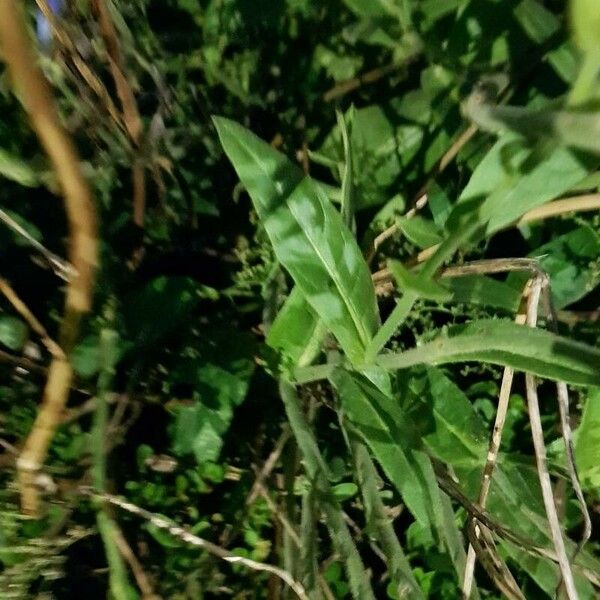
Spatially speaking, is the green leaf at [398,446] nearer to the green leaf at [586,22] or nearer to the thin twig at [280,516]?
the thin twig at [280,516]

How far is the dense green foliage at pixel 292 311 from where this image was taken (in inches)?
20.6

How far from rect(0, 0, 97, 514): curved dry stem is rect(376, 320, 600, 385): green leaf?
0.74ft

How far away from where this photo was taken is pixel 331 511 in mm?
542


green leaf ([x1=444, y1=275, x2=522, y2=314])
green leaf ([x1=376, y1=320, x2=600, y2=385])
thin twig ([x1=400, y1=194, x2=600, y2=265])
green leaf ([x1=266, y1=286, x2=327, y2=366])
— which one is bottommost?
green leaf ([x1=376, y1=320, x2=600, y2=385])

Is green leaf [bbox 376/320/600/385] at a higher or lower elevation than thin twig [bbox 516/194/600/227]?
lower

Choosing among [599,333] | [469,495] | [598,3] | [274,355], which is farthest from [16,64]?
[599,333]

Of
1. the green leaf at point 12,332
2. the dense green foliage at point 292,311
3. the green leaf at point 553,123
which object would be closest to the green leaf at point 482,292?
the dense green foliage at point 292,311

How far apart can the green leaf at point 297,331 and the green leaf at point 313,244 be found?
0.04 meters

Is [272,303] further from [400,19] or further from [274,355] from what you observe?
[400,19]

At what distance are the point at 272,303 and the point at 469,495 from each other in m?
0.22

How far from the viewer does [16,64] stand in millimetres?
297

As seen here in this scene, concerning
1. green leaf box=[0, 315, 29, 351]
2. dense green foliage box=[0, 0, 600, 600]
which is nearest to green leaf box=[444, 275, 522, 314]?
dense green foliage box=[0, 0, 600, 600]

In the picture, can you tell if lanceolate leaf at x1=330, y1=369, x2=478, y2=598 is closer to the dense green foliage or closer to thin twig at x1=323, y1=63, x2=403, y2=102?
the dense green foliage

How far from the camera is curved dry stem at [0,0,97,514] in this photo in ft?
0.97
